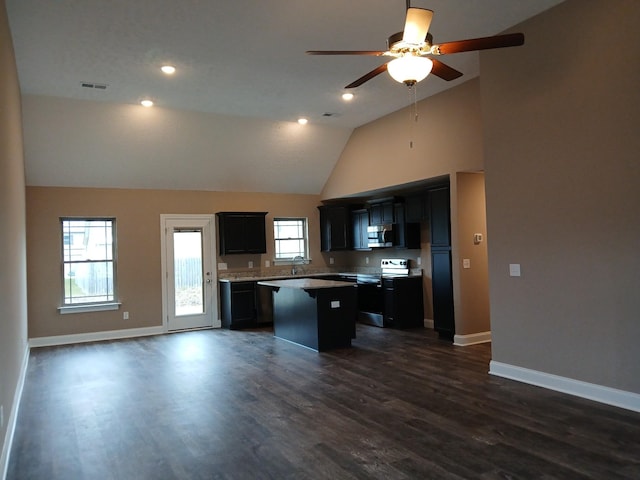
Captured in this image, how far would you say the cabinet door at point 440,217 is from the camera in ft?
22.3

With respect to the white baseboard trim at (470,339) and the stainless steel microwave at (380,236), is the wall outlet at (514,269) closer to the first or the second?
the white baseboard trim at (470,339)

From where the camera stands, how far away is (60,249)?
7641mm

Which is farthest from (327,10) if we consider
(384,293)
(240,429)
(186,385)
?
(384,293)

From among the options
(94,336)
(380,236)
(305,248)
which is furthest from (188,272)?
(380,236)

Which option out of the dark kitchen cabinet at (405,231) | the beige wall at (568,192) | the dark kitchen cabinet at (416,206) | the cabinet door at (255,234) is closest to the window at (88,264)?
the cabinet door at (255,234)

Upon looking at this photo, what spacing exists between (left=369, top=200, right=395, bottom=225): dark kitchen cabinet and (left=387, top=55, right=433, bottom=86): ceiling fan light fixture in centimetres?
522

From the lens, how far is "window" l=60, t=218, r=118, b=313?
7762 mm

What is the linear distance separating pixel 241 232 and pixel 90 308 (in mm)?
2877

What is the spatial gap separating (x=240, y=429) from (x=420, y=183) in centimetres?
499

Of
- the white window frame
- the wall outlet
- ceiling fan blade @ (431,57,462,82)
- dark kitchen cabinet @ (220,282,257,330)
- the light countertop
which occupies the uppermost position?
ceiling fan blade @ (431,57,462,82)

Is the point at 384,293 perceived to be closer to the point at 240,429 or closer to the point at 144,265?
the point at 144,265

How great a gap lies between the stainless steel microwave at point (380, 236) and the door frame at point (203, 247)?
2933 mm

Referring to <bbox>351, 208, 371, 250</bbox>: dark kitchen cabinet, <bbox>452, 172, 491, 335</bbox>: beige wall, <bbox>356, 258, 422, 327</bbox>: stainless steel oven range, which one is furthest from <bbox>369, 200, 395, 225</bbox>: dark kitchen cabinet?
<bbox>452, 172, 491, 335</bbox>: beige wall

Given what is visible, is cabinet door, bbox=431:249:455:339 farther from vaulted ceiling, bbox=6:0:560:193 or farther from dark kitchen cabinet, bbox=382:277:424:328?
vaulted ceiling, bbox=6:0:560:193
